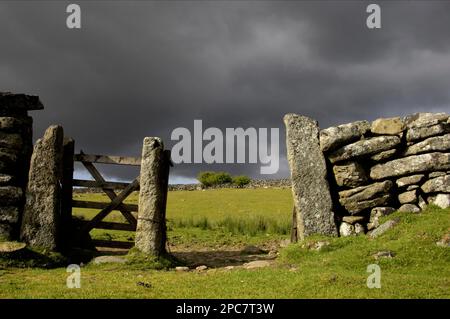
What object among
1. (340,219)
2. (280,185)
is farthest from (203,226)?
(280,185)

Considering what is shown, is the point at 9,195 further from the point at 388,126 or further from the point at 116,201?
the point at 388,126

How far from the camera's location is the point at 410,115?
1775cm

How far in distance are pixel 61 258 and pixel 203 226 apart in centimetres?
1260

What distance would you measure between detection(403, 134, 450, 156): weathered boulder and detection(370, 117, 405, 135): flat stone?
0.82 meters

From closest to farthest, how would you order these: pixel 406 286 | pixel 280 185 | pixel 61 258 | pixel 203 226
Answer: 1. pixel 406 286
2. pixel 61 258
3. pixel 203 226
4. pixel 280 185

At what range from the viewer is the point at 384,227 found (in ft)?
51.9

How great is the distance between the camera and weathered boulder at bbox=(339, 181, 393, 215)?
16.7 m

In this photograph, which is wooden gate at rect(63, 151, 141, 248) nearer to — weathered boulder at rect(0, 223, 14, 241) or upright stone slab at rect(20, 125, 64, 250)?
upright stone slab at rect(20, 125, 64, 250)

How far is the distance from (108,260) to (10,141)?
4.86 m

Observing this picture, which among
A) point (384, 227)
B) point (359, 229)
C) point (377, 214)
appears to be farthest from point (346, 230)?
point (384, 227)

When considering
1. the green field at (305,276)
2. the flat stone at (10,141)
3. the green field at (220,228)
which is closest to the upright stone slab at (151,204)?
the green field at (305,276)

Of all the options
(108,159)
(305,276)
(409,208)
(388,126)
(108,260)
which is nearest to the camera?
(305,276)

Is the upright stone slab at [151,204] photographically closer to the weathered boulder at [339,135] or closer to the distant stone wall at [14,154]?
the distant stone wall at [14,154]

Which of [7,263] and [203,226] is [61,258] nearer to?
[7,263]
